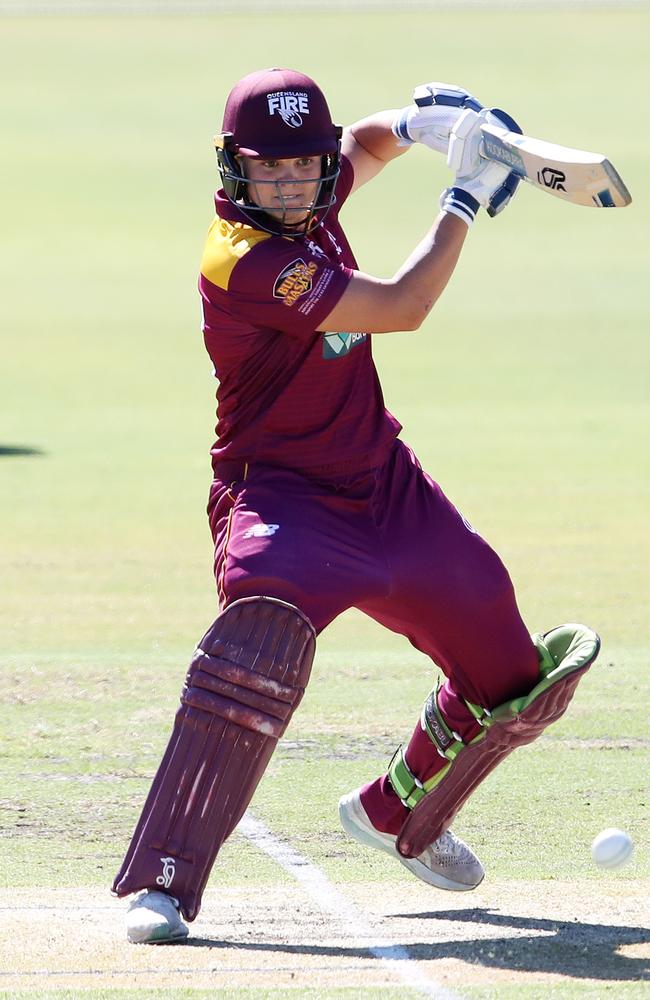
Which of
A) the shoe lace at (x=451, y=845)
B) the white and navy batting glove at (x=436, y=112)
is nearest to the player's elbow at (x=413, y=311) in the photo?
the white and navy batting glove at (x=436, y=112)

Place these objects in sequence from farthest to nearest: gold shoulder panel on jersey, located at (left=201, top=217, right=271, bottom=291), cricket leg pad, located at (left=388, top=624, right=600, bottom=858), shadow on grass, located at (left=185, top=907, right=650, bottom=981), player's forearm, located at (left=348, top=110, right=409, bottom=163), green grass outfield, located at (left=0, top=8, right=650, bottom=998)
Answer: green grass outfield, located at (left=0, top=8, right=650, bottom=998), player's forearm, located at (left=348, top=110, right=409, bottom=163), cricket leg pad, located at (left=388, top=624, right=600, bottom=858), gold shoulder panel on jersey, located at (left=201, top=217, right=271, bottom=291), shadow on grass, located at (left=185, top=907, right=650, bottom=981)

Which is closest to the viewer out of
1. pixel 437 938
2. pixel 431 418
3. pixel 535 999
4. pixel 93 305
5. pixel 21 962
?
pixel 535 999

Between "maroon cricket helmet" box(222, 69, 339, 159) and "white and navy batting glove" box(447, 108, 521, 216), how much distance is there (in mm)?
329

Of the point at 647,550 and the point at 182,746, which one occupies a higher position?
the point at 182,746

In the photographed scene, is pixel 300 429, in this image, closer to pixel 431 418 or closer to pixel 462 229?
pixel 462 229

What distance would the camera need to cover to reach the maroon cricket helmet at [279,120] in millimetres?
4621

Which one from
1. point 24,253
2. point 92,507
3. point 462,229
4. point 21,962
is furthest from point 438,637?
point 24,253

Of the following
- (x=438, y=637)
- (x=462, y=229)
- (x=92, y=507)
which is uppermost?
(x=462, y=229)

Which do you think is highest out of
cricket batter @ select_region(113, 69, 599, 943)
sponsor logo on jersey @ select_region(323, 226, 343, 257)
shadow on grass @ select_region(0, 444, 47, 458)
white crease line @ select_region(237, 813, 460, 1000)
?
sponsor logo on jersey @ select_region(323, 226, 343, 257)

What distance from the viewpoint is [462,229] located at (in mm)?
4578

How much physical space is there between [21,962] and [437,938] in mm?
1043

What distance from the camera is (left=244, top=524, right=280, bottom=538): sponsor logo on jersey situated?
4.48 meters

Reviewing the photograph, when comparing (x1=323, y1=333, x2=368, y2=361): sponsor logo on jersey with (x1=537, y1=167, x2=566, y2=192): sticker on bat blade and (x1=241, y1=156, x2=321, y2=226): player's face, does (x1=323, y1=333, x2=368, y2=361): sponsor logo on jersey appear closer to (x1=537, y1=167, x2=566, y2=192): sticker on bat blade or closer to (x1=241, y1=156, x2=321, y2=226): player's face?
(x1=241, y1=156, x2=321, y2=226): player's face

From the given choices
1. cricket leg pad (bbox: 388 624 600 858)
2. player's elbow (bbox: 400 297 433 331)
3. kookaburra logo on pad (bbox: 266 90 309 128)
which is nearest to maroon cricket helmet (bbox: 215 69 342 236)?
kookaburra logo on pad (bbox: 266 90 309 128)
